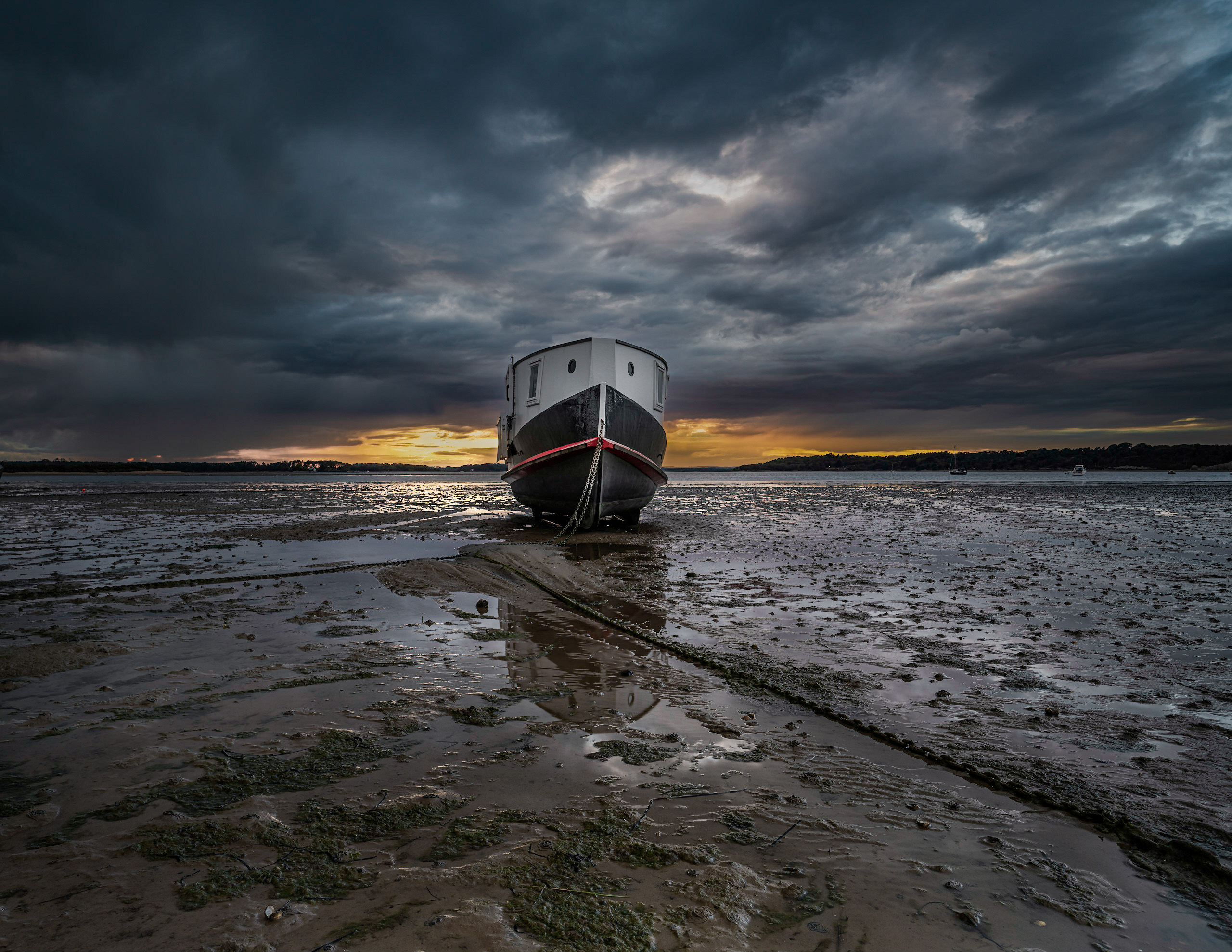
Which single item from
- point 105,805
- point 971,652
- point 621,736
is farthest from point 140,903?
point 971,652

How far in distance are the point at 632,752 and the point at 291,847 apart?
195cm

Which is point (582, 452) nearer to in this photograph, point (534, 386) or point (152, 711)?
point (534, 386)

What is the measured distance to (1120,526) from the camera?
59.7 feet

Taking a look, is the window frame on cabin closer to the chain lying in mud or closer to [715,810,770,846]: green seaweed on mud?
the chain lying in mud

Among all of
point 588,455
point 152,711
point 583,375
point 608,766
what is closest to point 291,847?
point 608,766

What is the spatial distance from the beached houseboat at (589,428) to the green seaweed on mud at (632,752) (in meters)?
12.1

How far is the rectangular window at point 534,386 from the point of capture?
17.8 metres

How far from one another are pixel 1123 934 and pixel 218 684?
5.98 m

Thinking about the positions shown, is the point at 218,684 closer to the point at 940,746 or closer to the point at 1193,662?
the point at 940,746

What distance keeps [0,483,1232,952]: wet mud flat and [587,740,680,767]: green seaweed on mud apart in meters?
0.03

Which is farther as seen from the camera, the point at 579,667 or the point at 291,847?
the point at 579,667

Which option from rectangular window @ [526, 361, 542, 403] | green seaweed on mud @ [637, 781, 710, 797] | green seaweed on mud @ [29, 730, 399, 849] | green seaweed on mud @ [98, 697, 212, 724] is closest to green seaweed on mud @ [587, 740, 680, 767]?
green seaweed on mud @ [637, 781, 710, 797]

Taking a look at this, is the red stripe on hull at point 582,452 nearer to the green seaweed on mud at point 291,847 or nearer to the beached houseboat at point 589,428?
the beached houseboat at point 589,428

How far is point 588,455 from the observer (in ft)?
52.0
